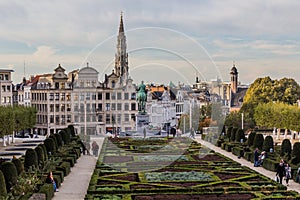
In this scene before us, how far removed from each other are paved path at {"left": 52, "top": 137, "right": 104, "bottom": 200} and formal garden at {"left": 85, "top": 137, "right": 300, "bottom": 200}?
0.55m

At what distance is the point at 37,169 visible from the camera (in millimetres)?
28406

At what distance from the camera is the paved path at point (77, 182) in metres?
24.5

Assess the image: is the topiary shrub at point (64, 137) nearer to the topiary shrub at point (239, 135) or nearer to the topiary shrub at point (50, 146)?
the topiary shrub at point (50, 146)

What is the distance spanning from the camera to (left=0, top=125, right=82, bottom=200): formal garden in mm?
22250

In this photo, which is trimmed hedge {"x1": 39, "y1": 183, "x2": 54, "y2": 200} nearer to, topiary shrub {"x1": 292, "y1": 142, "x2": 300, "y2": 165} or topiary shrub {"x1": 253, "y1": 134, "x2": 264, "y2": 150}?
topiary shrub {"x1": 292, "y1": 142, "x2": 300, "y2": 165}

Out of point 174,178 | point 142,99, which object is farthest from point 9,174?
point 142,99

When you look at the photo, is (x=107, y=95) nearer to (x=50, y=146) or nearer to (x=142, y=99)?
(x=142, y=99)

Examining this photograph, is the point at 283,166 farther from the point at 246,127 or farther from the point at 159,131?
the point at 246,127

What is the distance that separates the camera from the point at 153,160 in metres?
36.1

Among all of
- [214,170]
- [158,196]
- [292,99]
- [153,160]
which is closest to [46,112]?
[292,99]

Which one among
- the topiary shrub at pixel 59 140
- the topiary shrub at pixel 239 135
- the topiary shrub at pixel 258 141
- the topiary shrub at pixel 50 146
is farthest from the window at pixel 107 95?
the topiary shrub at pixel 50 146

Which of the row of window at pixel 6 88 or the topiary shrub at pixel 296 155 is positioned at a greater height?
the row of window at pixel 6 88

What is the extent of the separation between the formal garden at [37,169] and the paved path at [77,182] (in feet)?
1.23

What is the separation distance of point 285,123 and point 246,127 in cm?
1191
